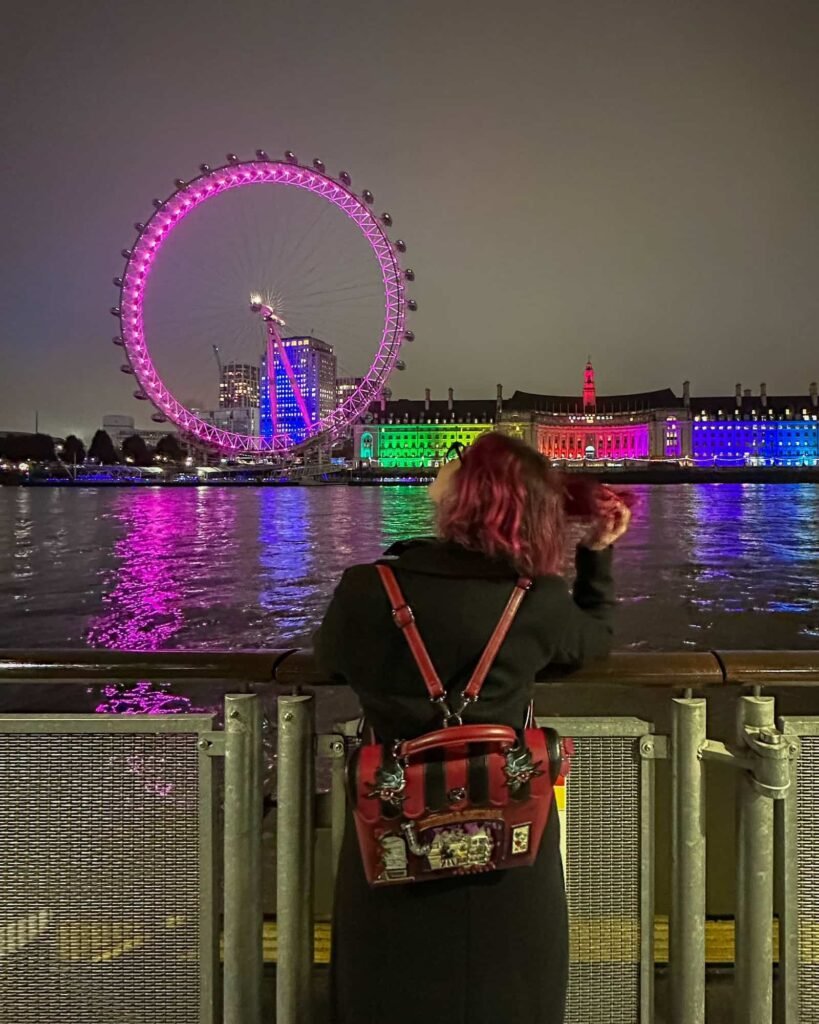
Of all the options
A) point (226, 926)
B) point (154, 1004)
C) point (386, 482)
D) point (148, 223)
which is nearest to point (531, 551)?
point (226, 926)

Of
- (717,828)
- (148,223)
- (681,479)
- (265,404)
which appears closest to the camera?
(717,828)

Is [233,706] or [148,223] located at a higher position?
[148,223]

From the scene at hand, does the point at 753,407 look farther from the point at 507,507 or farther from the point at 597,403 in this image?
the point at 507,507

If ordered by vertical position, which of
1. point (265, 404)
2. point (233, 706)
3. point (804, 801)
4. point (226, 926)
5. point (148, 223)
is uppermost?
point (148, 223)

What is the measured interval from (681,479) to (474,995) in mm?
107737

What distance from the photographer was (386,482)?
346ft

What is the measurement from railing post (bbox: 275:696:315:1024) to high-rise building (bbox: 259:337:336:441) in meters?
44.5

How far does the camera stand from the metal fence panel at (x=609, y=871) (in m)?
1.87

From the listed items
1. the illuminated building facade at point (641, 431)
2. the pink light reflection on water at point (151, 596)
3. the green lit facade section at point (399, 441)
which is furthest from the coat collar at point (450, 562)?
the green lit facade section at point (399, 441)

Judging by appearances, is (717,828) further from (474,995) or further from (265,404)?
(265,404)

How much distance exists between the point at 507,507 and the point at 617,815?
836 mm

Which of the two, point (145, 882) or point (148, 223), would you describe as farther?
point (148, 223)

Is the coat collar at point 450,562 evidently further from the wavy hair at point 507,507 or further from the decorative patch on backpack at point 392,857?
the decorative patch on backpack at point 392,857

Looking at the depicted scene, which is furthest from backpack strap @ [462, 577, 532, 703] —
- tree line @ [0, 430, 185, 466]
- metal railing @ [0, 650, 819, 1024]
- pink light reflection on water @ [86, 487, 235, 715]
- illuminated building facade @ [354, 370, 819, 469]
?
tree line @ [0, 430, 185, 466]
